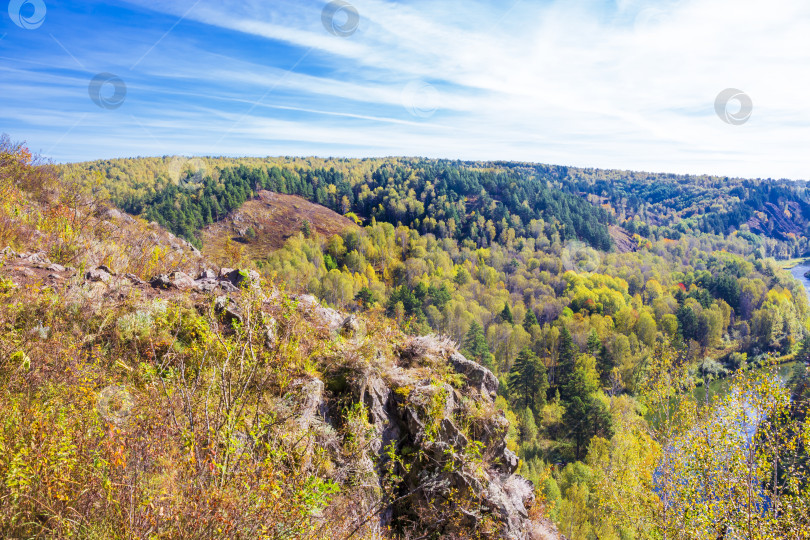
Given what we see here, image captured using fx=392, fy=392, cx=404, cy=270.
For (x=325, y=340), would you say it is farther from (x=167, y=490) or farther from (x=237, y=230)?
(x=237, y=230)

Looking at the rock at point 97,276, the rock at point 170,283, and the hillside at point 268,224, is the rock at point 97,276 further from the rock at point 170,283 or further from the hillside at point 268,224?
the hillside at point 268,224

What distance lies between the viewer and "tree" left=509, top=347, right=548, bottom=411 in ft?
151

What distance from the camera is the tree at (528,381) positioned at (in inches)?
1812

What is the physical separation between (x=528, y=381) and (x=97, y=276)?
1761 inches

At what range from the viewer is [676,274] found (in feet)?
321

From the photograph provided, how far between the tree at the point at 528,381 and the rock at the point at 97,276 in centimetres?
4388

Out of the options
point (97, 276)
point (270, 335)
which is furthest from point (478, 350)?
point (97, 276)

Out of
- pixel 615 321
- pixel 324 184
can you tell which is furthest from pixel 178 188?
pixel 615 321

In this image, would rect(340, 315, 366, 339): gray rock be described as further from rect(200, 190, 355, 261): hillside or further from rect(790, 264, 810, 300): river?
rect(790, 264, 810, 300): river

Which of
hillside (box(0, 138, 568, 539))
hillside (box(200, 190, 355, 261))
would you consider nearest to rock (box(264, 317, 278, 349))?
hillside (box(0, 138, 568, 539))

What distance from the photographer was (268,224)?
103m

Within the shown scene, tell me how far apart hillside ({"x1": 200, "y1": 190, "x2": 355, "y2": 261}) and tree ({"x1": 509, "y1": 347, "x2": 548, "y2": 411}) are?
5929 cm

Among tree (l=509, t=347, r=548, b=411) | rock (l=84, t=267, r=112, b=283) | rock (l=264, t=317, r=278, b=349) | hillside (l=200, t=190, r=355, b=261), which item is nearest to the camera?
rock (l=264, t=317, r=278, b=349)

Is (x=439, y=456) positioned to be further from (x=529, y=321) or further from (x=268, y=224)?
(x=268, y=224)
